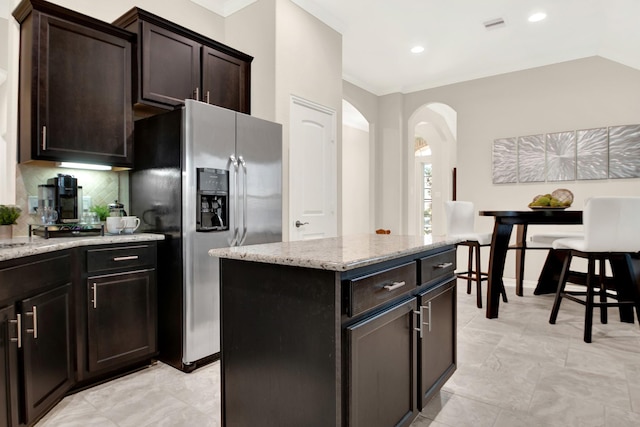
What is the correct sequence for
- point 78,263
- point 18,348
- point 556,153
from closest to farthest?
1. point 18,348
2. point 78,263
3. point 556,153

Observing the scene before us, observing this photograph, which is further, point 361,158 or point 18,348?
point 361,158

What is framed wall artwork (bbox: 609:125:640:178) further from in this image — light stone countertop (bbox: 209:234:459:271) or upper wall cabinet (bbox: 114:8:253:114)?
upper wall cabinet (bbox: 114:8:253:114)

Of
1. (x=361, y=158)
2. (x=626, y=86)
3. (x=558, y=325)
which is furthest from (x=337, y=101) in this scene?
(x=361, y=158)

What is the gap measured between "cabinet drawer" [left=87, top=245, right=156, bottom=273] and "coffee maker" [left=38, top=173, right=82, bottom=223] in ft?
1.69

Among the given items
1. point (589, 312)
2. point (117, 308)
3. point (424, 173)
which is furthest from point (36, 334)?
point (424, 173)

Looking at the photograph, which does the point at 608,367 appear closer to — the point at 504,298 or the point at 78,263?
the point at 504,298

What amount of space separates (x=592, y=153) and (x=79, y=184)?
5483 mm

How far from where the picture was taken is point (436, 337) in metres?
1.92

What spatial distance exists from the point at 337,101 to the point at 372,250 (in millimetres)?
2997

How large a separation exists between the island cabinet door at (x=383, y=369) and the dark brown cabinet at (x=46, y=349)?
1.60 meters

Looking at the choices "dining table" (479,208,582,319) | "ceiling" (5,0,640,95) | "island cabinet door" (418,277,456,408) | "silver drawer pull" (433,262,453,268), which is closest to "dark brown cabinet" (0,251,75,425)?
"island cabinet door" (418,277,456,408)

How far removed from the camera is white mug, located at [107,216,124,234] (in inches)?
99.4

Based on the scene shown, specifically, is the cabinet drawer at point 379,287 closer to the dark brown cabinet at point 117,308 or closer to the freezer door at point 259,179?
the freezer door at point 259,179

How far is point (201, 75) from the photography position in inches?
123
